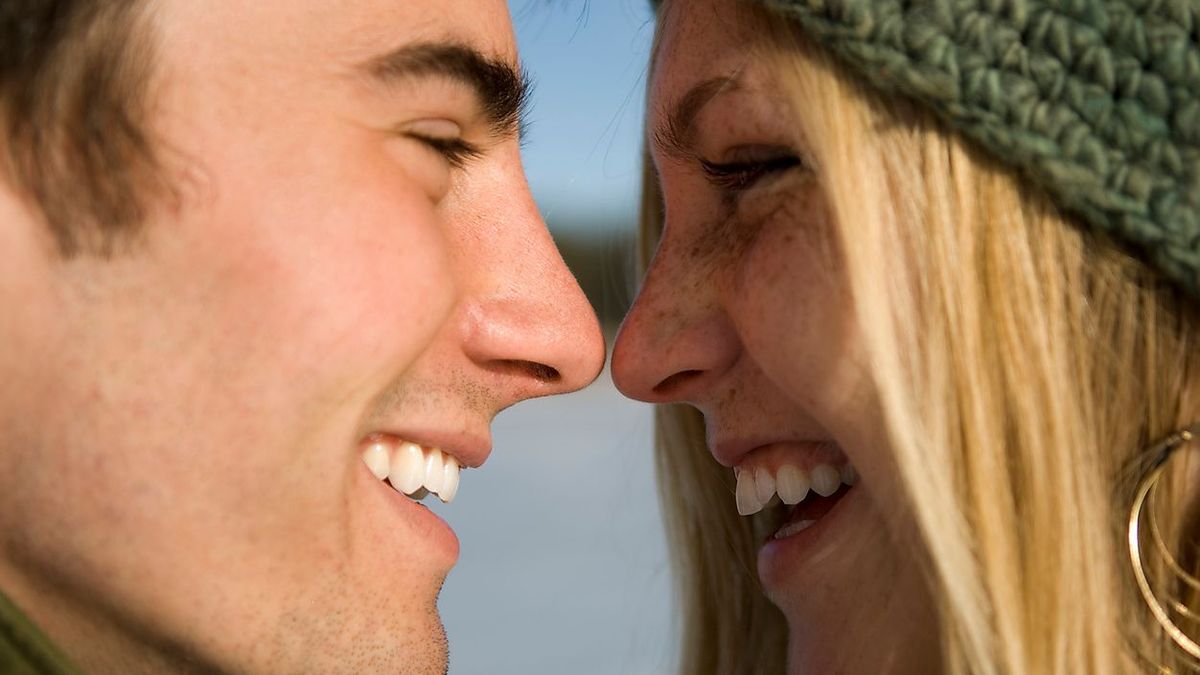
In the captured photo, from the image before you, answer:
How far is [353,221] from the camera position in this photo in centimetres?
141

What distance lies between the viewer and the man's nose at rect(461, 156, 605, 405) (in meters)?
1.58

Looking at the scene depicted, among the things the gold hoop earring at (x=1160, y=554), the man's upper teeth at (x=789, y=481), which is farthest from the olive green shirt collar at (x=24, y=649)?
the gold hoop earring at (x=1160, y=554)

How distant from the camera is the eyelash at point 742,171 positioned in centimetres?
154

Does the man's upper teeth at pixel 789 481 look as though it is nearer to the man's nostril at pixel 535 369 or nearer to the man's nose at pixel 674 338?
the man's nose at pixel 674 338

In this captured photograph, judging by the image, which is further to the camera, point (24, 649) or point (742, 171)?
point (742, 171)

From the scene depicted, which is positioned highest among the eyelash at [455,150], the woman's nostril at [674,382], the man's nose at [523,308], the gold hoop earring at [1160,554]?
the eyelash at [455,150]

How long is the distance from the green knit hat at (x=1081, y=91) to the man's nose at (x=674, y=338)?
0.50m

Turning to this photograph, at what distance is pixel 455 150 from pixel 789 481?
2.05 ft

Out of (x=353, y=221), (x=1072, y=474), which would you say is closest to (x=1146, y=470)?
(x=1072, y=474)

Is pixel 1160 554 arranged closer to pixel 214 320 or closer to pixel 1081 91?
pixel 1081 91

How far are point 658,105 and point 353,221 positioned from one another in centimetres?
47

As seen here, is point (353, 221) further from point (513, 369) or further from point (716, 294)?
point (716, 294)

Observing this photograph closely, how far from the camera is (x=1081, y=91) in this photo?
1216 mm

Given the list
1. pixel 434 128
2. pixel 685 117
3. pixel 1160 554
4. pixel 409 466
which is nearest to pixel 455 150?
pixel 434 128
